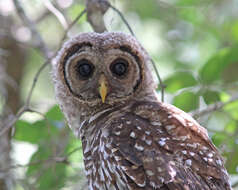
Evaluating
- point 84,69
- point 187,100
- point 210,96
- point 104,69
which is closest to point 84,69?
point 84,69

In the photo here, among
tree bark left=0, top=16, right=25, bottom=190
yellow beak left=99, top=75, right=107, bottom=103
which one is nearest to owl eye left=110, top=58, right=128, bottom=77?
yellow beak left=99, top=75, right=107, bottom=103

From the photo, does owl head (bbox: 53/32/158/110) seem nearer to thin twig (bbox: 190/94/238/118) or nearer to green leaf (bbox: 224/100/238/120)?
thin twig (bbox: 190/94/238/118)

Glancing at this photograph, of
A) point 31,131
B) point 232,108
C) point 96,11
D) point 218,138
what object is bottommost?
point 218,138

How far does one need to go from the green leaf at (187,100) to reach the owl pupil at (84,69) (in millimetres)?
→ 792

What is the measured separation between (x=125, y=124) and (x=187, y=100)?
2.86 feet

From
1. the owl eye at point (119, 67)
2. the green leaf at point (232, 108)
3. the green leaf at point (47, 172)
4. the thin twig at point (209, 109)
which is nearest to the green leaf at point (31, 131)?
the green leaf at point (47, 172)

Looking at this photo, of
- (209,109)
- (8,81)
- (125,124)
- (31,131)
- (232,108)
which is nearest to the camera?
(125,124)

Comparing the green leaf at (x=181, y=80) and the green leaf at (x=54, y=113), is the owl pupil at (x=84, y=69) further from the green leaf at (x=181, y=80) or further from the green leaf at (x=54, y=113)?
the green leaf at (x=181, y=80)

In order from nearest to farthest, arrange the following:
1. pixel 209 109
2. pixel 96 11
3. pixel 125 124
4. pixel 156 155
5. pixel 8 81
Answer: pixel 156 155 → pixel 125 124 → pixel 96 11 → pixel 209 109 → pixel 8 81

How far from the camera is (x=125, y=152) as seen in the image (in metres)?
3.23

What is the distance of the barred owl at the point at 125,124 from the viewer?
123 inches

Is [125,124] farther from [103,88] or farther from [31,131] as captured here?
[31,131]

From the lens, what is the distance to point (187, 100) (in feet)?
13.3

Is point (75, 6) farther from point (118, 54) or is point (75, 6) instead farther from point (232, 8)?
point (232, 8)
